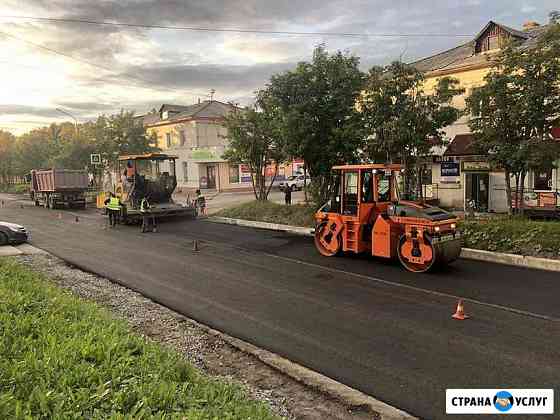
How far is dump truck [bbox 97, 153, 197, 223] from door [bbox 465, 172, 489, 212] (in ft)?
43.8

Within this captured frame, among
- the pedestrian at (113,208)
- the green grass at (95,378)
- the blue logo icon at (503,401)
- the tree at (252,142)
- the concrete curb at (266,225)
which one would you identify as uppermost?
the tree at (252,142)

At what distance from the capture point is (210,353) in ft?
21.0

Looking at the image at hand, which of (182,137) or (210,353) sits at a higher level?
(182,137)

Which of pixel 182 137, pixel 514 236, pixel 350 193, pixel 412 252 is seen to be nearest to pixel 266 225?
pixel 350 193

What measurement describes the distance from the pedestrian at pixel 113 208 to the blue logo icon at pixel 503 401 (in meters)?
18.6

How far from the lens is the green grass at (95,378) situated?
12.4 ft

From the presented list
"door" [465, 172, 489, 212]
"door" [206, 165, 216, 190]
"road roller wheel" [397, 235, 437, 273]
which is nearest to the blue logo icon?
"road roller wheel" [397, 235, 437, 273]

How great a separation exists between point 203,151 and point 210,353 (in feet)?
123

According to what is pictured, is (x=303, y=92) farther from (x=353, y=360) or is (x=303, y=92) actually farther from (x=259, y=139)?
(x=353, y=360)

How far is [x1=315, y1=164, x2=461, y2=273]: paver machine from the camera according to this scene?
10.7 metres

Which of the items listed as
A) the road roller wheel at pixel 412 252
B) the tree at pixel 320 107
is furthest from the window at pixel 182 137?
the road roller wheel at pixel 412 252

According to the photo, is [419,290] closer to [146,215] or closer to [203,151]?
[146,215]

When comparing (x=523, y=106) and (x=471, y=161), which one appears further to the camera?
(x=471, y=161)

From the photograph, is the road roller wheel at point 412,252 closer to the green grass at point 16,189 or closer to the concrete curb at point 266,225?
the concrete curb at point 266,225
